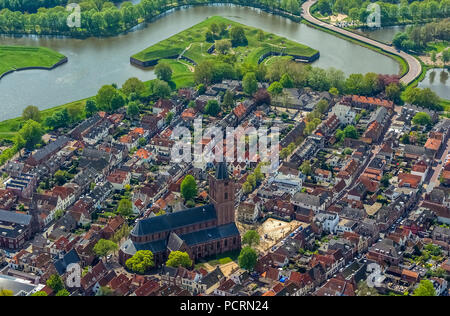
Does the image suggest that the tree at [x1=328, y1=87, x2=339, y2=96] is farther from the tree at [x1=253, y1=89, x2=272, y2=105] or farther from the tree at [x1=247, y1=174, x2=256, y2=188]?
the tree at [x1=247, y1=174, x2=256, y2=188]

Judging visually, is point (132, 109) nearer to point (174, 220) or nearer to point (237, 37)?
point (174, 220)

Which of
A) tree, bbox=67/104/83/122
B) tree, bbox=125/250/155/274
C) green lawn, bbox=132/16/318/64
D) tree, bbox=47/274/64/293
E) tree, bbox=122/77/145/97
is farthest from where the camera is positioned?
green lawn, bbox=132/16/318/64

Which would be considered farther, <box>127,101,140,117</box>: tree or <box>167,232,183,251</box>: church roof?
<box>127,101,140,117</box>: tree

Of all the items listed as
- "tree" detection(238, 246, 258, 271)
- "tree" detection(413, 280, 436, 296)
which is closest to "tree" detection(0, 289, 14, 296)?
"tree" detection(238, 246, 258, 271)

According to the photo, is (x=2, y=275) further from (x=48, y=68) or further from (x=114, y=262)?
(x=48, y=68)

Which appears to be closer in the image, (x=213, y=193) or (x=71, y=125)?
(x=213, y=193)

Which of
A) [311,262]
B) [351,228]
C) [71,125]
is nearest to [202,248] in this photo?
[311,262]
